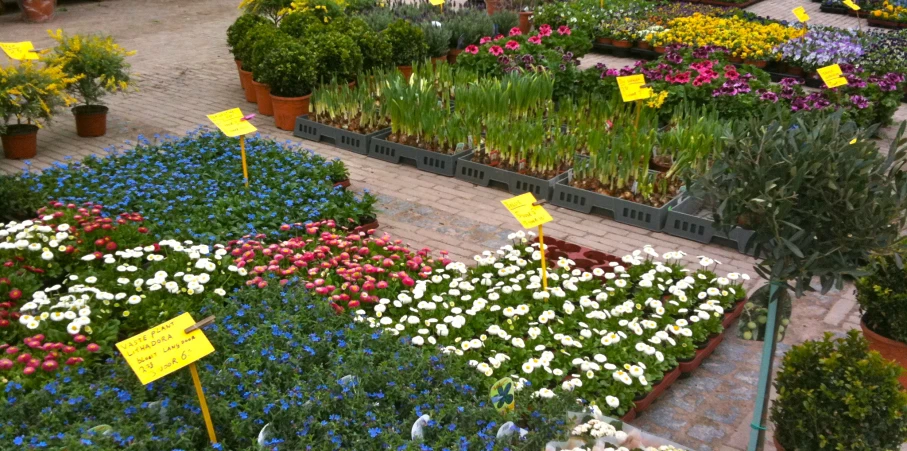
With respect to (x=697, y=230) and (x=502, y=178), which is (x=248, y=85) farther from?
(x=697, y=230)

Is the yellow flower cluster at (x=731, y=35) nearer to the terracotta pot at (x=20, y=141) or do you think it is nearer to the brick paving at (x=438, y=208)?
the brick paving at (x=438, y=208)

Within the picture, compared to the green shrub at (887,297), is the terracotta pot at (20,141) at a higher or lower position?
lower

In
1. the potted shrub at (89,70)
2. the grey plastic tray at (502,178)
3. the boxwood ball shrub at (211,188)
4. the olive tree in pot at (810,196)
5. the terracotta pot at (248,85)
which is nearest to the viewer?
the olive tree in pot at (810,196)

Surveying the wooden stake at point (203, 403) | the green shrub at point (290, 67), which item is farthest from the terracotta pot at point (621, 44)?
the wooden stake at point (203, 403)

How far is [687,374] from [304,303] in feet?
7.23

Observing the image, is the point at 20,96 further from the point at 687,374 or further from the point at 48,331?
the point at 687,374

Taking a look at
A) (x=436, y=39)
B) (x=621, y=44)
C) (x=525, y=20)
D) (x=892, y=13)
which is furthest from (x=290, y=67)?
(x=892, y=13)

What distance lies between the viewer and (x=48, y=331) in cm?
437

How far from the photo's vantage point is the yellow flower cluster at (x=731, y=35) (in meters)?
11.6

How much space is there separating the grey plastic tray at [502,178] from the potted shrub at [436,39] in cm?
359

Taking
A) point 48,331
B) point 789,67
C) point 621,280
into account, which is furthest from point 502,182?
point 789,67

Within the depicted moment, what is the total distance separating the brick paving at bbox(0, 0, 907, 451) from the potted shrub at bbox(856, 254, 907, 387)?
0.66m

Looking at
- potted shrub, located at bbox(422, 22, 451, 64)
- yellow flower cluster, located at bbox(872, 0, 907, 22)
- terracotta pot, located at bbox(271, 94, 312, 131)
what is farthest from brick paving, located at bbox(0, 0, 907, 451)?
yellow flower cluster, located at bbox(872, 0, 907, 22)

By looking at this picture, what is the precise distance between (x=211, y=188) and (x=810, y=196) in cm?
445
